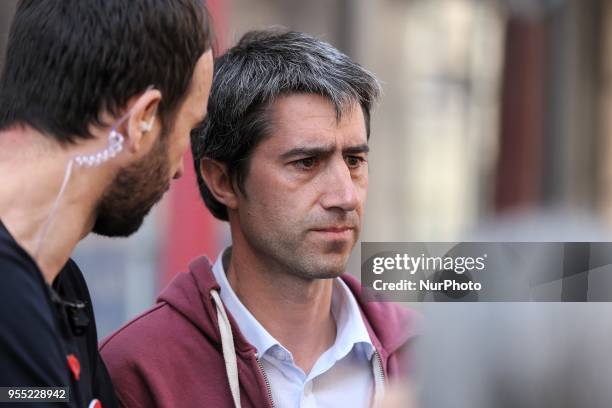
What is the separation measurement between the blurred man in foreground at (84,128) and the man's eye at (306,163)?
15.9 inches

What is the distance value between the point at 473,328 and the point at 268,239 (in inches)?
52.7

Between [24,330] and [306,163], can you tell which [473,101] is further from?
[24,330]

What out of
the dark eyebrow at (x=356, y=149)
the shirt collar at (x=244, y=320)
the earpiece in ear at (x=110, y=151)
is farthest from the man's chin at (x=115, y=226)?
the dark eyebrow at (x=356, y=149)

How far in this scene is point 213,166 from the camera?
2773 millimetres

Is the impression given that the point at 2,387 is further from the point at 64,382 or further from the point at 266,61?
the point at 266,61

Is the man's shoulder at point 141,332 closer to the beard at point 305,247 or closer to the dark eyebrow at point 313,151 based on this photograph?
the beard at point 305,247

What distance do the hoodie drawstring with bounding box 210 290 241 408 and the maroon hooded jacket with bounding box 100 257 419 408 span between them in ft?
0.05

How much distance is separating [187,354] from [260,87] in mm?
646

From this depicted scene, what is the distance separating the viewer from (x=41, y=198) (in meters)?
1.97

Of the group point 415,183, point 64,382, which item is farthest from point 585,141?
point 64,382

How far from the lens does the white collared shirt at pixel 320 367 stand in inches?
98.0

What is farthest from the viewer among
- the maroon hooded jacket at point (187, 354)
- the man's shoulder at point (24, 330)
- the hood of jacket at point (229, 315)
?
the hood of jacket at point (229, 315)

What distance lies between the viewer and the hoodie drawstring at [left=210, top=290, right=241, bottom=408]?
93.4 inches

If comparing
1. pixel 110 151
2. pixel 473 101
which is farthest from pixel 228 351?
pixel 473 101
